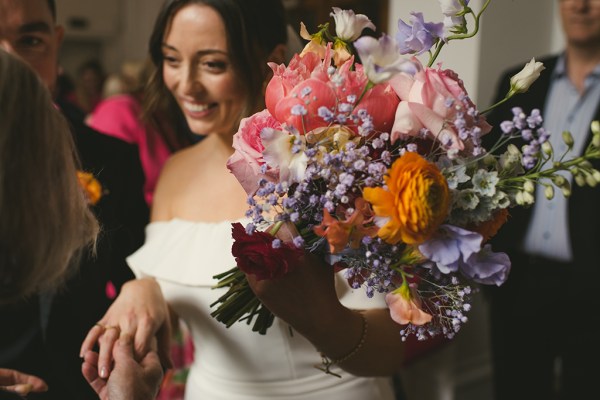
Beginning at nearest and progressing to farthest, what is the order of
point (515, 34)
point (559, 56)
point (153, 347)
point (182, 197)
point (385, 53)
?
1. point (385, 53)
2. point (153, 347)
3. point (182, 197)
4. point (559, 56)
5. point (515, 34)

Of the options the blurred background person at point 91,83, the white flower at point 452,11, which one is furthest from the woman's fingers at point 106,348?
the blurred background person at point 91,83

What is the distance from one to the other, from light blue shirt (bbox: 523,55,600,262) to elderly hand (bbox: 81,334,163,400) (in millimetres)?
1614

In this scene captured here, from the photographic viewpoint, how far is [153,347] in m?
1.25

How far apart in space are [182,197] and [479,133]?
35.6 inches

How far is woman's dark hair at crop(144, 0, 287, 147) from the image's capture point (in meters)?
1.32

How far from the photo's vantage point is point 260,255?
33.1 inches

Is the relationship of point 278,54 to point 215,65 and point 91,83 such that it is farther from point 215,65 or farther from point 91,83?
point 91,83

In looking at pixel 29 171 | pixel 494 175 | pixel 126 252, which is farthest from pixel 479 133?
pixel 126 252

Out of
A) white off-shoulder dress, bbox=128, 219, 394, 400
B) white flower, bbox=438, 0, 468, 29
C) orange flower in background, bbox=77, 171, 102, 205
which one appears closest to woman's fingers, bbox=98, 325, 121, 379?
white off-shoulder dress, bbox=128, 219, 394, 400

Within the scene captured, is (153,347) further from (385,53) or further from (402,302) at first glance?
(385,53)

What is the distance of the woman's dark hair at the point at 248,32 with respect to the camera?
132 cm

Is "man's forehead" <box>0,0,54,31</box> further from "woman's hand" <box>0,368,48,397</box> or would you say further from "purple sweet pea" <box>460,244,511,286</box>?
"purple sweet pea" <box>460,244,511,286</box>

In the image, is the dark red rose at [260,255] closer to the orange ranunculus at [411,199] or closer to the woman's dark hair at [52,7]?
the orange ranunculus at [411,199]

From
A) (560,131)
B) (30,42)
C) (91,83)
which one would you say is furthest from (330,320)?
(91,83)
